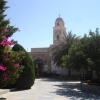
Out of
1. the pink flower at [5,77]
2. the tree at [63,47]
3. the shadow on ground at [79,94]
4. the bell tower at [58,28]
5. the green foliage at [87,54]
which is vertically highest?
the bell tower at [58,28]

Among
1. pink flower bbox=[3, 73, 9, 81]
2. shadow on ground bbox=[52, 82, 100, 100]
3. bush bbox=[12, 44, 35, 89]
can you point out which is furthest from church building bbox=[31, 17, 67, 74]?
pink flower bbox=[3, 73, 9, 81]

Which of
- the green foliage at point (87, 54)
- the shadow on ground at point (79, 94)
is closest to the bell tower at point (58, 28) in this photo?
the green foliage at point (87, 54)

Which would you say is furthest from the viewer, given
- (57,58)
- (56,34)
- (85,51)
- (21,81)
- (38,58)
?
(56,34)

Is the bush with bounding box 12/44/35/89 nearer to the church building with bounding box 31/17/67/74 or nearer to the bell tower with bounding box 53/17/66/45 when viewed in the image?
the church building with bounding box 31/17/67/74

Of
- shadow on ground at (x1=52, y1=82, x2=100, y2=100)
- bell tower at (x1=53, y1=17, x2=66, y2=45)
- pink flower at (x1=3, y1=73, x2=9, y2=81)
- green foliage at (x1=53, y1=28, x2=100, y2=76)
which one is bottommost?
shadow on ground at (x1=52, y1=82, x2=100, y2=100)

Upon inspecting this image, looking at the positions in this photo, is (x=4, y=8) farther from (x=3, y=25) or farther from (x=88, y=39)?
(x=88, y=39)

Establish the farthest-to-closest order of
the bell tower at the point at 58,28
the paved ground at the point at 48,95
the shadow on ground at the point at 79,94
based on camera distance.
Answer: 1. the bell tower at the point at 58,28
2. the shadow on ground at the point at 79,94
3. the paved ground at the point at 48,95

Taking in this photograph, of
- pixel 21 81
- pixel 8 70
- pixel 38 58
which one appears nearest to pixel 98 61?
pixel 21 81

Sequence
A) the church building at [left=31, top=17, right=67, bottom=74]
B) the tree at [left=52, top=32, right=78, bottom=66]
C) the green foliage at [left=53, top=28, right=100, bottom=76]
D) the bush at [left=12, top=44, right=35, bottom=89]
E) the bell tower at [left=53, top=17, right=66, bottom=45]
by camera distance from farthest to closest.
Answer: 1. the bell tower at [left=53, top=17, right=66, bottom=45]
2. the church building at [left=31, top=17, right=67, bottom=74]
3. the tree at [left=52, top=32, right=78, bottom=66]
4. the green foliage at [left=53, top=28, right=100, bottom=76]
5. the bush at [left=12, top=44, right=35, bottom=89]

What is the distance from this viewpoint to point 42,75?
5788cm

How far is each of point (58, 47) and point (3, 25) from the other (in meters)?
42.3

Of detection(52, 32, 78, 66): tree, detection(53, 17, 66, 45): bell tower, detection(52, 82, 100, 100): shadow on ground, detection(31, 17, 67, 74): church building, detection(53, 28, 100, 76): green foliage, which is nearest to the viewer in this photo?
detection(52, 82, 100, 100): shadow on ground

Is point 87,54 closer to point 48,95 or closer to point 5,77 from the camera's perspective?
point 48,95

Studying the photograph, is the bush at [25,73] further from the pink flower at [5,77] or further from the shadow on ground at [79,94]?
the pink flower at [5,77]
